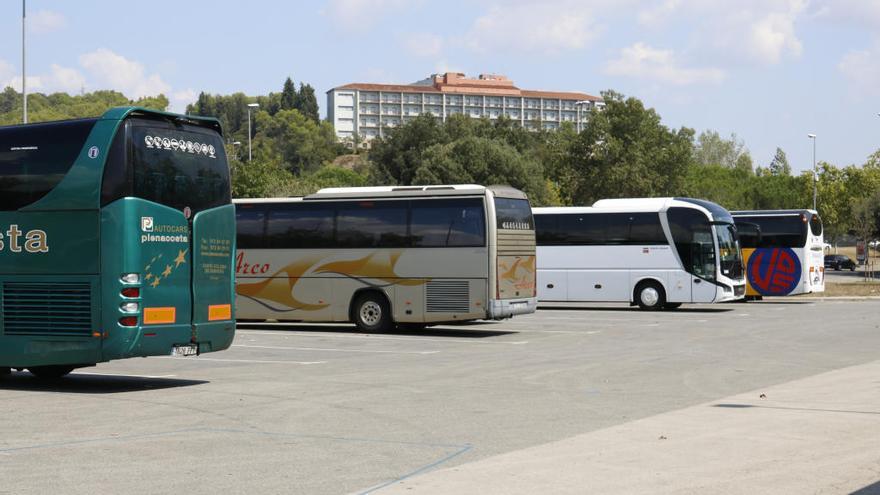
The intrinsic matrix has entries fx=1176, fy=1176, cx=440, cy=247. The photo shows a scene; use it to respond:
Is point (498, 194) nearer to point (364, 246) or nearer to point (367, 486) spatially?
point (364, 246)

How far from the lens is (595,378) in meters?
16.3

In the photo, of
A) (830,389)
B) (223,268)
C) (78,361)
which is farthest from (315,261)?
(830,389)

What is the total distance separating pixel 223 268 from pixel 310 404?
3.68m

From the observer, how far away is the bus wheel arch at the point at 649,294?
119 ft

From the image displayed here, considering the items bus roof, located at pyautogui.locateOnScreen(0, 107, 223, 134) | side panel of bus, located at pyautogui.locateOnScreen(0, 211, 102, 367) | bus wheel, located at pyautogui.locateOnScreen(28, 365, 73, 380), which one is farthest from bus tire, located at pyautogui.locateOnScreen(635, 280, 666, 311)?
side panel of bus, located at pyautogui.locateOnScreen(0, 211, 102, 367)

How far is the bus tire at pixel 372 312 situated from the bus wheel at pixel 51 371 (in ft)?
33.8

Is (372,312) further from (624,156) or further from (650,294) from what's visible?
(624,156)

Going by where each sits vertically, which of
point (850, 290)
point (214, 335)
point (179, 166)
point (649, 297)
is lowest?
point (850, 290)

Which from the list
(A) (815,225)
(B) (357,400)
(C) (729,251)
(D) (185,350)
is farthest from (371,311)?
(A) (815,225)

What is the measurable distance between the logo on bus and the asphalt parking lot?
14.0 metres

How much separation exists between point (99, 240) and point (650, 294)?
2416cm

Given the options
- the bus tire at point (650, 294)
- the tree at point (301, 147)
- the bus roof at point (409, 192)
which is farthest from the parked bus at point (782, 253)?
the tree at point (301, 147)

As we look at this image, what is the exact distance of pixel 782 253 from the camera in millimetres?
40750

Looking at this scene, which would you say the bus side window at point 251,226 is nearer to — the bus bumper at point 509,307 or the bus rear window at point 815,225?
→ the bus bumper at point 509,307
